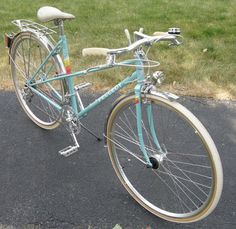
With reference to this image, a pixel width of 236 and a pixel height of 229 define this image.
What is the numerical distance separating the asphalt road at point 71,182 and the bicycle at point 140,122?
0.12m

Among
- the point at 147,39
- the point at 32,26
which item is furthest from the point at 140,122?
the point at 32,26

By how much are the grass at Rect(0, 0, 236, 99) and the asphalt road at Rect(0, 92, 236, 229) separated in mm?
607

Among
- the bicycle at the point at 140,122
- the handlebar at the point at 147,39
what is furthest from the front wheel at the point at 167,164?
the handlebar at the point at 147,39

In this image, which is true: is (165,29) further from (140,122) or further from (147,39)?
(147,39)

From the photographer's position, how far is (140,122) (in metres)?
2.62

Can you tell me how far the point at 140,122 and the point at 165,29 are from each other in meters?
3.46

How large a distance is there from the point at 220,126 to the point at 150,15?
3.04 metres

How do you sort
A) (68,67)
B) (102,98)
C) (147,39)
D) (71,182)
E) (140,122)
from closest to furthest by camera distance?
(147,39) < (140,122) < (102,98) < (68,67) < (71,182)

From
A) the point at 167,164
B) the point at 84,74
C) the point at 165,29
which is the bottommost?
the point at 165,29

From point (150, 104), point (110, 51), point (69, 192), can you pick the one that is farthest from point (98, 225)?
point (110, 51)

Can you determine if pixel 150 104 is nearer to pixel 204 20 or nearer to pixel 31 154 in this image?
pixel 31 154

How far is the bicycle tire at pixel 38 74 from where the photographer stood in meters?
3.23

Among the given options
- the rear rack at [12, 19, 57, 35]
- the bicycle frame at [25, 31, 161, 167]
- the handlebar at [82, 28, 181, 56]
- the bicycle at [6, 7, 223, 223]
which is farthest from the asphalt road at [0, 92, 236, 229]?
the handlebar at [82, 28, 181, 56]

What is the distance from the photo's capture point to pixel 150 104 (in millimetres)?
2510
